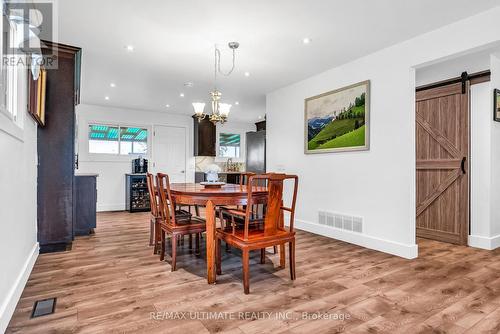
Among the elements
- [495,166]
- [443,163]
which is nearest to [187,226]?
[443,163]

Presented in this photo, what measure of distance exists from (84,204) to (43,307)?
241 centimetres

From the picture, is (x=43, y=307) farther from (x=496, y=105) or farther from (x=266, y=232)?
(x=496, y=105)

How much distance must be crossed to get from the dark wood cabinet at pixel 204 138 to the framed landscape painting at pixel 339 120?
11.5ft

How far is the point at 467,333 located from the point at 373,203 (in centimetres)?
198

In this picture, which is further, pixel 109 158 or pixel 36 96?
pixel 109 158

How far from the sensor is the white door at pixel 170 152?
23.9 feet

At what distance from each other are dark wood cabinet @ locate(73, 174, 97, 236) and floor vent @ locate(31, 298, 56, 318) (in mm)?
2244

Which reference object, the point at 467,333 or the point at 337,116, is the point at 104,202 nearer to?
the point at 337,116

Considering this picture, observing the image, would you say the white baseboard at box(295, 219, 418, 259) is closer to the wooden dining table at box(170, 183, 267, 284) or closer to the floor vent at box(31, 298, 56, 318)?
the wooden dining table at box(170, 183, 267, 284)

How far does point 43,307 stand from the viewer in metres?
2.05

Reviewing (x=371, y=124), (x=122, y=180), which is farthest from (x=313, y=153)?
(x=122, y=180)

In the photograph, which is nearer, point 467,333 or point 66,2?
Answer: point 467,333

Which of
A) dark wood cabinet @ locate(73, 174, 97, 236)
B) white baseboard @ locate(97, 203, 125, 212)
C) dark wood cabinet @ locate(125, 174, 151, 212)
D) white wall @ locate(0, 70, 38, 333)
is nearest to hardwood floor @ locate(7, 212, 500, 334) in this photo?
white wall @ locate(0, 70, 38, 333)

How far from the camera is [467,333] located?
179 centimetres
